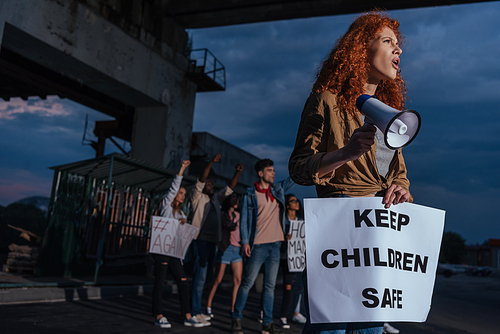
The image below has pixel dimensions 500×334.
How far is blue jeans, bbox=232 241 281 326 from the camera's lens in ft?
17.0

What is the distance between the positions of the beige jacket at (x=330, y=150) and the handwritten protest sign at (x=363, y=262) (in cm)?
10

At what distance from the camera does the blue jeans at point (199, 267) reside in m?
5.86

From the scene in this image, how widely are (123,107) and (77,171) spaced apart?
22.4ft

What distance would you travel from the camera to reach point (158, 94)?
12750mm

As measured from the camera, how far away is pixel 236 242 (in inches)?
258

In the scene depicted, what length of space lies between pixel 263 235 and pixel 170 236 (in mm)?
1414

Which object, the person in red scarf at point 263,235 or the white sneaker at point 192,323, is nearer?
the person in red scarf at point 263,235

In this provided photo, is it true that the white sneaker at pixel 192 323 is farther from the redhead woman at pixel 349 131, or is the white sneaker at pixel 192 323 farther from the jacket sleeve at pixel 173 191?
the redhead woman at pixel 349 131

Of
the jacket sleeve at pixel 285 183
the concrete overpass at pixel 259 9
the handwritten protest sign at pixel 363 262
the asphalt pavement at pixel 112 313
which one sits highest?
the concrete overpass at pixel 259 9

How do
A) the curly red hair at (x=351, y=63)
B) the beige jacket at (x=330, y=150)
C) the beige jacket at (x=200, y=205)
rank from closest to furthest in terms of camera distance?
1. the beige jacket at (x=330, y=150)
2. the curly red hair at (x=351, y=63)
3. the beige jacket at (x=200, y=205)

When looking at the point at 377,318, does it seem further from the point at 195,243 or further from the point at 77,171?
the point at 77,171

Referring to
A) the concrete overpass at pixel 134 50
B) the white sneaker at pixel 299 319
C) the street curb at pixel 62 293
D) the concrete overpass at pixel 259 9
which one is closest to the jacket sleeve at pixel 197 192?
the white sneaker at pixel 299 319

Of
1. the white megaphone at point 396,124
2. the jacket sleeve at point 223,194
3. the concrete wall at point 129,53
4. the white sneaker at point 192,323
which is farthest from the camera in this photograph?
the concrete wall at point 129,53

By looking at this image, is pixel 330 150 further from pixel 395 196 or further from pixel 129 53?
pixel 129 53
